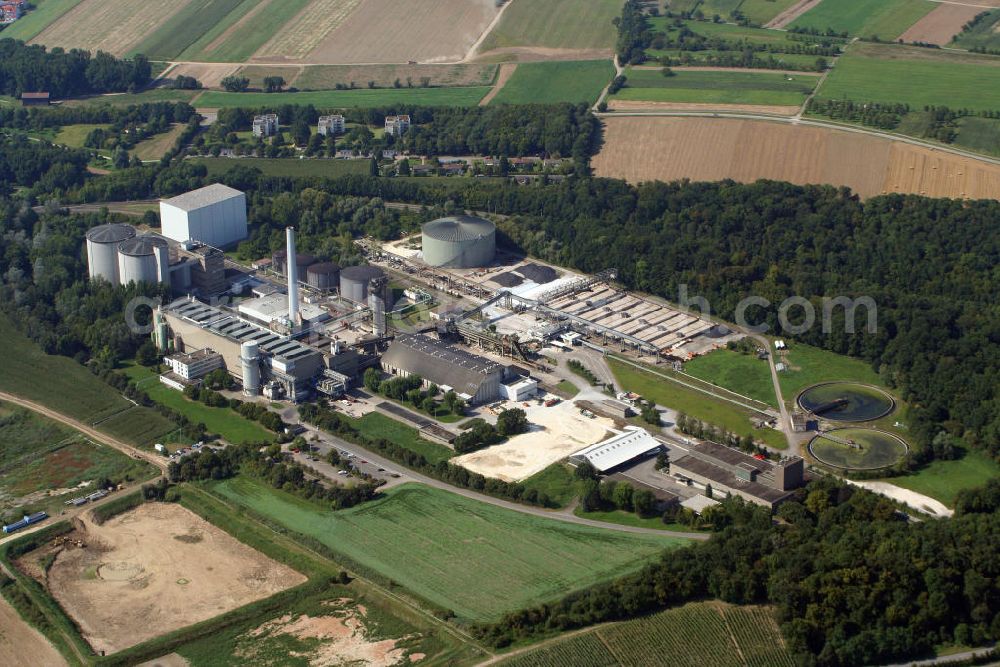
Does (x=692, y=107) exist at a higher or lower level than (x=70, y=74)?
Answer: lower

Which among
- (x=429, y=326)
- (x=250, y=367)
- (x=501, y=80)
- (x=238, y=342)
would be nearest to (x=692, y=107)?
(x=501, y=80)

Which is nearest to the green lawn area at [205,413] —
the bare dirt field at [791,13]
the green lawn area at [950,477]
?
the green lawn area at [950,477]

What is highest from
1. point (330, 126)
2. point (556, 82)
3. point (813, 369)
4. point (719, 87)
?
point (719, 87)

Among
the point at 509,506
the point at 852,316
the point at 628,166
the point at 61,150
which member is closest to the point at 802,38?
the point at 628,166

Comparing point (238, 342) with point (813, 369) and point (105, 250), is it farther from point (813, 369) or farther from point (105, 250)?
point (813, 369)

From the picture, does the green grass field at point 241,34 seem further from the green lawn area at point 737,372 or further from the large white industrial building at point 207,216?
the green lawn area at point 737,372

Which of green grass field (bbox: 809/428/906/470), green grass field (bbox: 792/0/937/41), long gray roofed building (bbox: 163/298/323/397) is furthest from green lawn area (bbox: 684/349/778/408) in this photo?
green grass field (bbox: 792/0/937/41)
